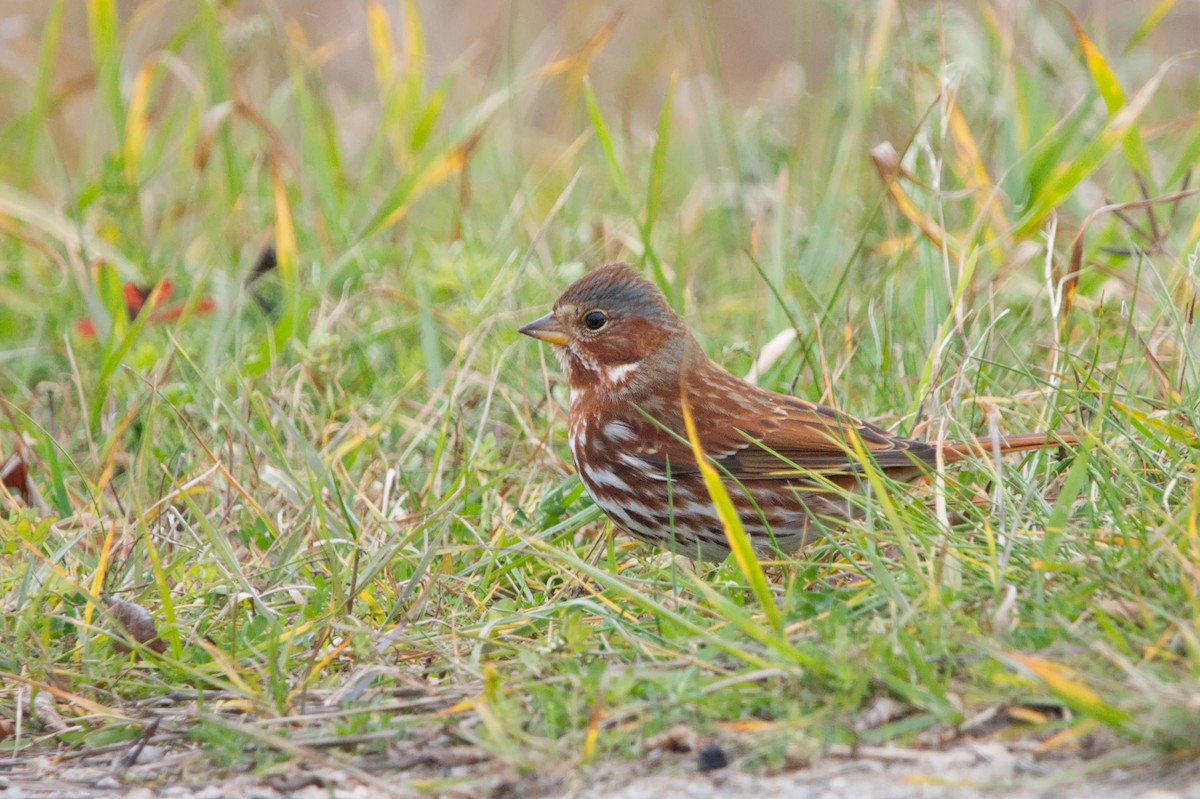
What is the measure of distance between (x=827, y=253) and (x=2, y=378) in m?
3.19

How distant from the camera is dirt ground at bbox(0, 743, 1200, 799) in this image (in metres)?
2.43

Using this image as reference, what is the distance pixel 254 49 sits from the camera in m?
6.77

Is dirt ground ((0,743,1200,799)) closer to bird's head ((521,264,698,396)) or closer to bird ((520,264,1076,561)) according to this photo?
bird ((520,264,1076,561))

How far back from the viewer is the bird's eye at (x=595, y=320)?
4590 millimetres

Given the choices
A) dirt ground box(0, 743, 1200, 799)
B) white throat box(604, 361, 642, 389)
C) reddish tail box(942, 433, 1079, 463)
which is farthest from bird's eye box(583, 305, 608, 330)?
dirt ground box(0, 743, 1200, 799)

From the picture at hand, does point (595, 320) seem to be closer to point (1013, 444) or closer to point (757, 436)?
point (757, 436)

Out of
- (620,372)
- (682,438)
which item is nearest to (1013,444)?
(682,438)

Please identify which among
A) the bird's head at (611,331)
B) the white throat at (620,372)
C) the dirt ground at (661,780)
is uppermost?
the bird's head at (611,331)

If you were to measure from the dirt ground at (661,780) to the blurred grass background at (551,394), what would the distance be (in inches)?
2.2

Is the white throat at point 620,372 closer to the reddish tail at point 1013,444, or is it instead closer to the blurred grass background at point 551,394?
the blurred grass background at point 551,394

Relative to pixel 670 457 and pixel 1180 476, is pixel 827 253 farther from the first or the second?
pixel 1180 476

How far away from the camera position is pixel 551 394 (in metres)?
4.89

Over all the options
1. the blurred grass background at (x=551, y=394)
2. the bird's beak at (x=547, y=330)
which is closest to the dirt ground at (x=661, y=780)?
the blurred grass background at (x=551, y=394)

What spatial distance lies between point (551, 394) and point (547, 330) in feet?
1.17
